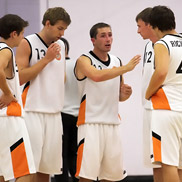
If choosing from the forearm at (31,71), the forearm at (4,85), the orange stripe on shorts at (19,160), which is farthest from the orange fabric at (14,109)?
the forearm at (31,71)

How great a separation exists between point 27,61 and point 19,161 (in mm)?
1215

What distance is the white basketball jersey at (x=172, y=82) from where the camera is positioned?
5.00 m

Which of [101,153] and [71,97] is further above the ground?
[71,97]

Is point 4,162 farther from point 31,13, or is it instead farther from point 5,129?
point 31,13

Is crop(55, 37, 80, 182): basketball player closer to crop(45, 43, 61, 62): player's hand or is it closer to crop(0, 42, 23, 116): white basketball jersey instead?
crop(45, 43, 61, 62): player's hand

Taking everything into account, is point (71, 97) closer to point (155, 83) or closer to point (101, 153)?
point (101, 153)

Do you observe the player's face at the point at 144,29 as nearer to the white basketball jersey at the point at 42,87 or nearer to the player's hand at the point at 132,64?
the player's hand at the point at 132,64

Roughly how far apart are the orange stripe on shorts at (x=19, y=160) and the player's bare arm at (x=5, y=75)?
428 millimetres

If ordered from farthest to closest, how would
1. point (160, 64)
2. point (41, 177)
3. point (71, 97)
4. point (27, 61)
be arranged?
point (71, 97), point (41, 177), point (27, 61), point (160, 64)

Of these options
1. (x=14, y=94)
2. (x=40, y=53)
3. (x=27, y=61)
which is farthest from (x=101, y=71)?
(x=14, y=94)

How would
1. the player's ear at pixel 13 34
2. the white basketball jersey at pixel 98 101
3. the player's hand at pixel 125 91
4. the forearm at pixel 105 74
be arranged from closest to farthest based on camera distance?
the player's ear at pixel 13 34 < the forearm at pixel 105 74 < the white basketball jersey at pixel 98 101 < the player's hand at pixel 125 91

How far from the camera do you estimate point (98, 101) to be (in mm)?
5949

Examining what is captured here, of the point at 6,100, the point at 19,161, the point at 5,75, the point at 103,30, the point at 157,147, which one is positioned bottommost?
the point at 19,161

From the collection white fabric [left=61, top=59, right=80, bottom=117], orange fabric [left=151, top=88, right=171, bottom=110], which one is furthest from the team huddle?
white fabric [left=61, top=59, right=80, bottom=117]
